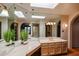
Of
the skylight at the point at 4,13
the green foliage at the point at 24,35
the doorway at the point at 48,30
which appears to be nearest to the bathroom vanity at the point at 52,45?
the doorway at the point at 48,30

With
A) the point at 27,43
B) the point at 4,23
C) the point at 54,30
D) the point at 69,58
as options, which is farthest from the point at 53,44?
the point at 4,23

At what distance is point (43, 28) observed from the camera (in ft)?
8.81

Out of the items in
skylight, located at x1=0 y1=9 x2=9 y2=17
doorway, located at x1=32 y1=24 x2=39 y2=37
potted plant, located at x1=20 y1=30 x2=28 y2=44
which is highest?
skylight, located at x1=0 y1=9 x2=9 y2=17

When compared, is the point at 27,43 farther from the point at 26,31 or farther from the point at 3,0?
the point at 3,0

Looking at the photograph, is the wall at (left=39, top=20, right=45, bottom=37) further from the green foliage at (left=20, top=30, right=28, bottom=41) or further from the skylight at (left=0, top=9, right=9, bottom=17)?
the skylight at (left=0, top=9, right=9, bottom=17)

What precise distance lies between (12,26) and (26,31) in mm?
304

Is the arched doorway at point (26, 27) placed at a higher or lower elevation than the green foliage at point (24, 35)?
higher

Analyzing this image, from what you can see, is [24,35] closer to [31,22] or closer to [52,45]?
[31,22]

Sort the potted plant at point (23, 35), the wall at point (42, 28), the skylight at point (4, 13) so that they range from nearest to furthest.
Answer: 1. the skylight at point (4, 13)
2. the potted plant at point (23, 35)
3. the wall at point (42, 28)

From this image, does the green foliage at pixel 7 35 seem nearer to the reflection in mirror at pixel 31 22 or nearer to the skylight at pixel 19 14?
the reflection in mirror at pixel 31 22

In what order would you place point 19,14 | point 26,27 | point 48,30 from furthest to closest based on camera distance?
1. point 48,30
2. point 26,27
3. point 19,14

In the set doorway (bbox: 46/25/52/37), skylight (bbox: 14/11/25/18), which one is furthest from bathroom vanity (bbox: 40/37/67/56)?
skylight (bbox: 14/11/25/18)

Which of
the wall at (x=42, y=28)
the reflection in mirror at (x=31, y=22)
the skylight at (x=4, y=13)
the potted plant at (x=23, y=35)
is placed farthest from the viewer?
the wall at (x=42, y=28)

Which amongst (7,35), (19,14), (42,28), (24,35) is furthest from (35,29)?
(7,35)
